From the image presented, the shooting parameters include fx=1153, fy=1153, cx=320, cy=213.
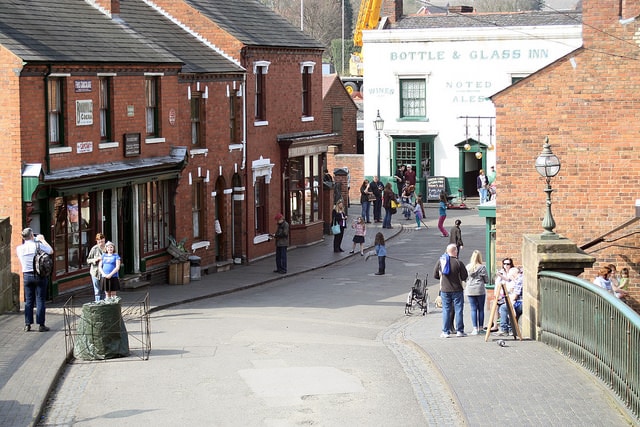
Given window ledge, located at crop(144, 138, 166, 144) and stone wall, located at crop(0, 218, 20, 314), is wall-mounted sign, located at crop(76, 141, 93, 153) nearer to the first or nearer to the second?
window ledge, located at crop(144, 138, 166, 144)

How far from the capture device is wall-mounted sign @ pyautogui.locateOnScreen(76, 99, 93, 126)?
86.7 feet

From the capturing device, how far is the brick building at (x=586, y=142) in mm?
22734

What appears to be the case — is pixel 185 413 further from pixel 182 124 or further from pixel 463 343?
pixel 182 124

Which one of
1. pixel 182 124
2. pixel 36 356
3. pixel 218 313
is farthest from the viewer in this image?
pixel 182 124

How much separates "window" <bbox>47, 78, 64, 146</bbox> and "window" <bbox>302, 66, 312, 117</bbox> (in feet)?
51.7

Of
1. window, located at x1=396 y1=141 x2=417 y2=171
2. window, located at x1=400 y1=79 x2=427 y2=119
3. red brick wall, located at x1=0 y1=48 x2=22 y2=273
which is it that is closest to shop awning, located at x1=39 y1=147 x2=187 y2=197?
red brick wall, located at x1=0 y1=48 x2=22 y2=273

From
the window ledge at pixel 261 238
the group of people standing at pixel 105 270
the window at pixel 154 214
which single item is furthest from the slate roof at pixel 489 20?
the group of people standing at pixel 105 270

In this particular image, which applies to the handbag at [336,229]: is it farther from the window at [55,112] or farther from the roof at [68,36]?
the window at [55,112]

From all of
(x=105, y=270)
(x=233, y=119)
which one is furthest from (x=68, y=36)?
(x=233, y=119)

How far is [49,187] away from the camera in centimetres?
2502

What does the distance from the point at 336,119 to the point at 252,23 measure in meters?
23.6

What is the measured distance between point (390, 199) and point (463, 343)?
2562cm

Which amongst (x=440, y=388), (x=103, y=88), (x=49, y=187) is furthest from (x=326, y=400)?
(x=103, y=88)

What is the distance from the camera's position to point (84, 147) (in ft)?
87.7
